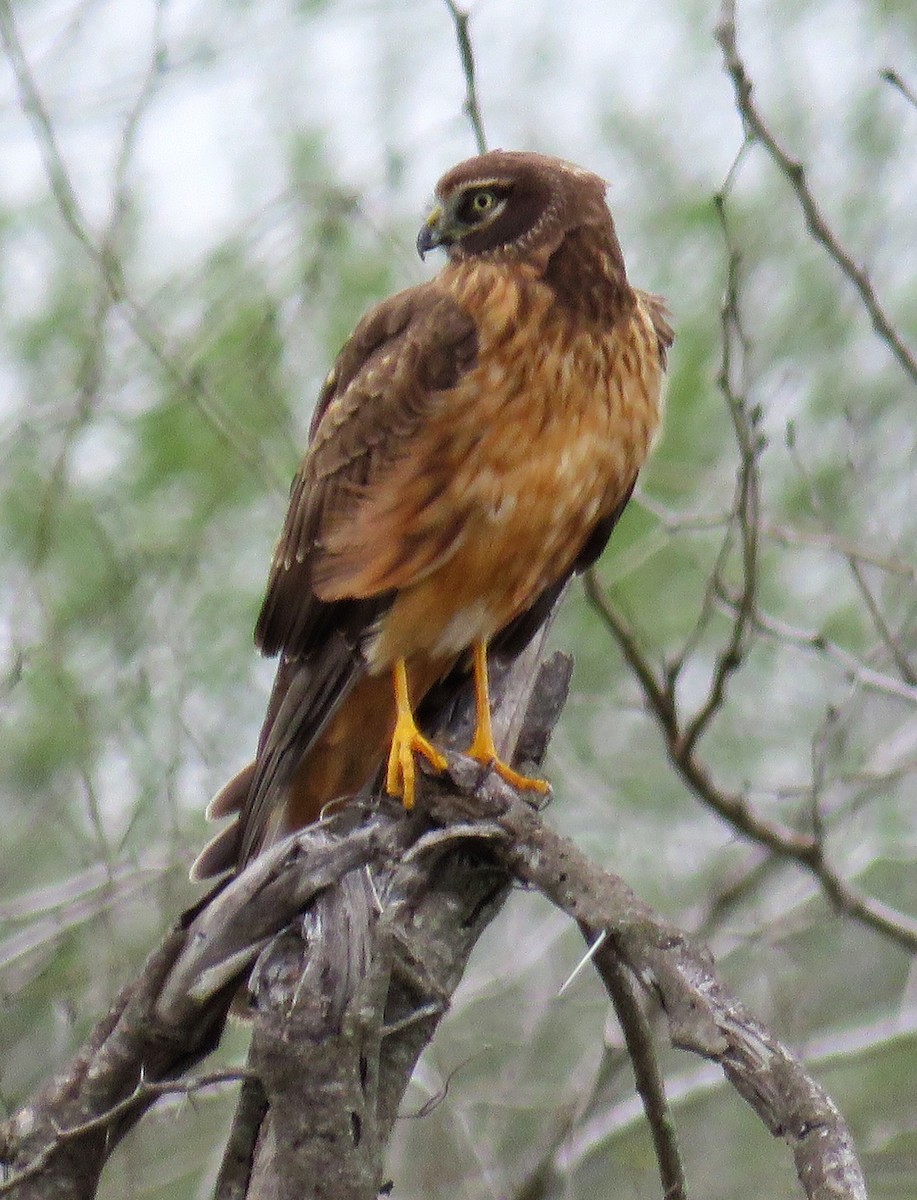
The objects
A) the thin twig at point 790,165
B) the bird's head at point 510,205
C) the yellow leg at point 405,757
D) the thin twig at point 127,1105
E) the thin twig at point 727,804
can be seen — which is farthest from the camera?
the thin twig at point 727,804

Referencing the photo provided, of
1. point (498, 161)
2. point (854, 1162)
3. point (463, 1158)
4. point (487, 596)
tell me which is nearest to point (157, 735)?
point (463, 1158)

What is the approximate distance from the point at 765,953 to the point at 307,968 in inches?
191

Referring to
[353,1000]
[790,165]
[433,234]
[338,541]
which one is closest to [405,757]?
[338,541]

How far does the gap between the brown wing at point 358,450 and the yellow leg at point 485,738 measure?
13.0 inches

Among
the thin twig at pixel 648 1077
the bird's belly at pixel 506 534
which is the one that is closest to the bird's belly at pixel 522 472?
the bird's belly at pixel 506 534

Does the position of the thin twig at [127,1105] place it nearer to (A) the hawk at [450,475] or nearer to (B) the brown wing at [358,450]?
(A) the hawk at [450,475]

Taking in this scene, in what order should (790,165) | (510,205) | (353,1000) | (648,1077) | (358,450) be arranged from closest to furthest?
(353,1000) < (648,1077) < (790,165) < (358,450) < (510,205)

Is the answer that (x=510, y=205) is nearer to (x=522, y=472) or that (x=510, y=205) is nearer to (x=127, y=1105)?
(x=522, y=472)

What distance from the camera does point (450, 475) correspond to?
392cm

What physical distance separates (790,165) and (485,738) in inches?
59.4

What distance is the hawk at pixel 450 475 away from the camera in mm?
3896

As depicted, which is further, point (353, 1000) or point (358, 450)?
point (358, 450)

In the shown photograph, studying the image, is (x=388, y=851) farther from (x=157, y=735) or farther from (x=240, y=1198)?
(x=157, y=735)

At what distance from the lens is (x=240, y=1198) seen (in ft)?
9.75
